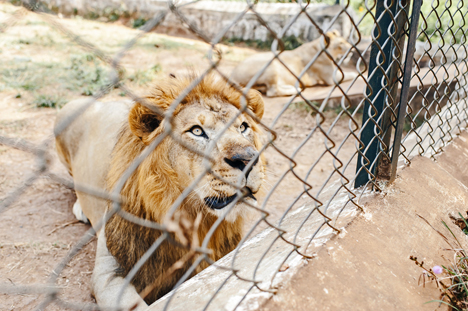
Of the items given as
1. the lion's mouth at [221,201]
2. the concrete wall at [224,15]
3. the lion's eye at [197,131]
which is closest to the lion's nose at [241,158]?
the lion's mouth at [221,201]

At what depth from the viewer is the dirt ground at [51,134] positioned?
307 centimetres

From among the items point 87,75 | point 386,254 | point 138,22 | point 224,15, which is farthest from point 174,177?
point 138,22

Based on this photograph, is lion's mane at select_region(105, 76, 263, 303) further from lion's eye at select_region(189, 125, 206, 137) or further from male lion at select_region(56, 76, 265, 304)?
lion's eye at select_region(189, 125, 206, 137)

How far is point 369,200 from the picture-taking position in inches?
88.8

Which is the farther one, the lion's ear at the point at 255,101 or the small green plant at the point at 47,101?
the small green plant at the point at 47,101

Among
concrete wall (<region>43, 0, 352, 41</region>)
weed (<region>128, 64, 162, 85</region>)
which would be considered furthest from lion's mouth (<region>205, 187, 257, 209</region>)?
concrete wall (<region>43, 0, 352, 41</region>)

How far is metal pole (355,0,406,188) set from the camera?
1982 millimetres

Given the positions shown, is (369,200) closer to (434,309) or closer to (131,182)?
(434,309)

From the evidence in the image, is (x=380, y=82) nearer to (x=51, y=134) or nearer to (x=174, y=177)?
(x=174, y=177)

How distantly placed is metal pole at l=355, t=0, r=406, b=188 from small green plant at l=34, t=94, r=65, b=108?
5682 mm

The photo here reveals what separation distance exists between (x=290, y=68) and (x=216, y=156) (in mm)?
7458

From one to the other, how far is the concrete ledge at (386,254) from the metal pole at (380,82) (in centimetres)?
25

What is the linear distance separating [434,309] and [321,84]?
8361 mm

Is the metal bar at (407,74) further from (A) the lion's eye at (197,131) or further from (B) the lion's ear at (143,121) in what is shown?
(B) the lion's ear at (143,121)
